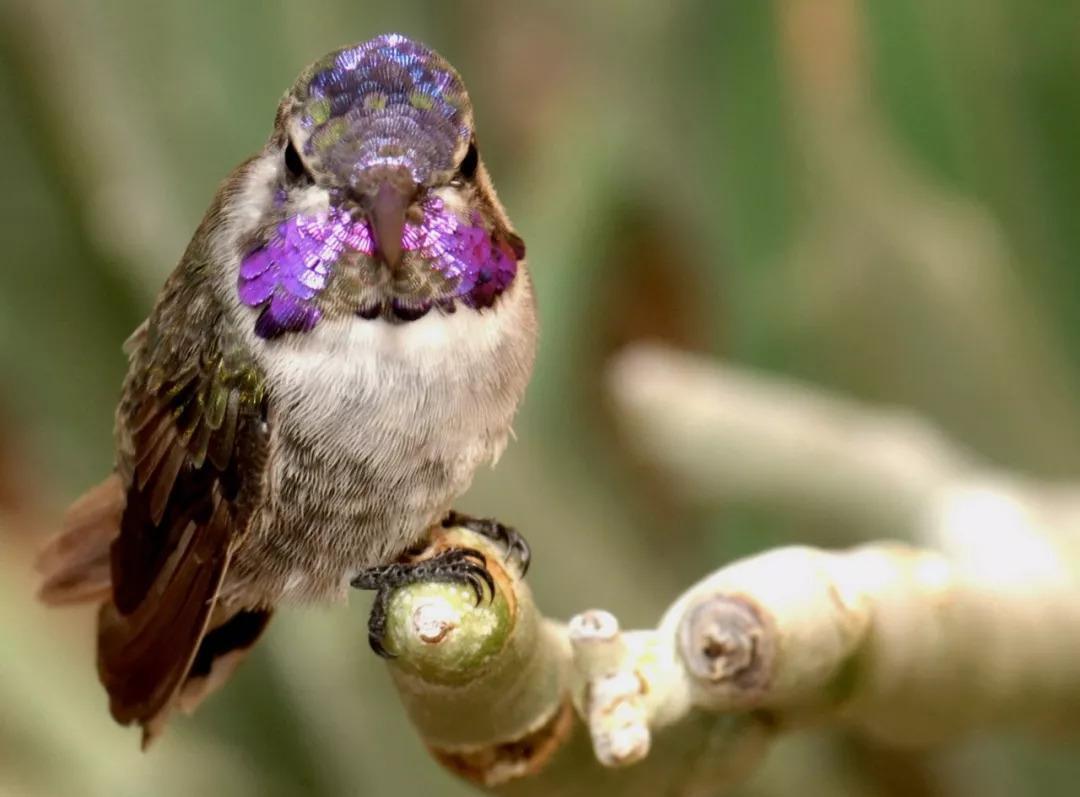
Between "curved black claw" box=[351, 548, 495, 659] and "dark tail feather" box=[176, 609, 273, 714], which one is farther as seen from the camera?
"dark tail feather" box=[176, 609, 273, 714]

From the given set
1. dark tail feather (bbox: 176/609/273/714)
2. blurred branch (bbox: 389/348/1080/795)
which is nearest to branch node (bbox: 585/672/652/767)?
blurred branch (bbox: 389/348/1080/795)

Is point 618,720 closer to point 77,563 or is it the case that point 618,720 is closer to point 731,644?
point 731,644

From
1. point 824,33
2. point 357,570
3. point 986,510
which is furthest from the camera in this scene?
point 824,33

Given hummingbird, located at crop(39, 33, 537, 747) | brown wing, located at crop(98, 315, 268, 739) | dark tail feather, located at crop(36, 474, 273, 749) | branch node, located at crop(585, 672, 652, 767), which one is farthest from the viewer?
dark tail feather, located at crop(36, 474, 273, 749)

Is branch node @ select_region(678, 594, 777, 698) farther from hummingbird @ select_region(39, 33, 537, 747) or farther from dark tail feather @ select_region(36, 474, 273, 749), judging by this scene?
dark tail feather @ select_region(36, 474, 273, 749)

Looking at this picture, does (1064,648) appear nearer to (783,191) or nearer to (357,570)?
(357,570)

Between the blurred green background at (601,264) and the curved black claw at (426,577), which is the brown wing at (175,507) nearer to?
the curved black claw at (426,577)

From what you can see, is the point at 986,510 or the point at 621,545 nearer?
the point at 986,510

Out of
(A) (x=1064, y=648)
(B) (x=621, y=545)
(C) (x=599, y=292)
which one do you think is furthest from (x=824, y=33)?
(A) (x=1064, y=648)
